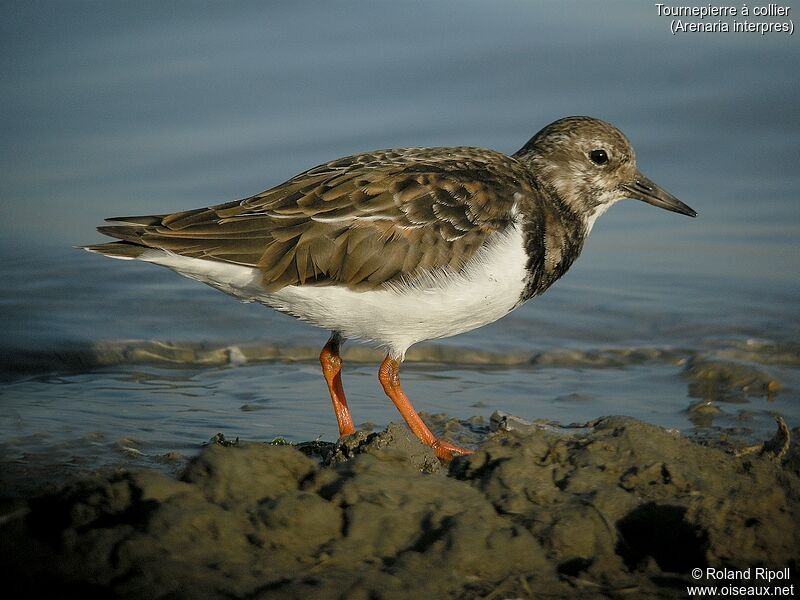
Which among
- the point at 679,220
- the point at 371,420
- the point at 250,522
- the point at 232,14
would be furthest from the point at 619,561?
the point at 232,14

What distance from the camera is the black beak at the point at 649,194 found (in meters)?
5.79

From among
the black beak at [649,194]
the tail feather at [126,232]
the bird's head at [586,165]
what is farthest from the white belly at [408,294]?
the black beak at [649,194]

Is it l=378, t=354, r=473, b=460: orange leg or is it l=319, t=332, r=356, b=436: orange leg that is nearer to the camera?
l=378, t=354, r=473, b=460: orange leg

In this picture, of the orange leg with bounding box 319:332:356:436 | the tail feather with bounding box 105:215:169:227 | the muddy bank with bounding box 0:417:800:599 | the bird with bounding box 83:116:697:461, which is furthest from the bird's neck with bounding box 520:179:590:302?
the tail feather with bounding box 105:215:169:227

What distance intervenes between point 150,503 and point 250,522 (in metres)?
0.32

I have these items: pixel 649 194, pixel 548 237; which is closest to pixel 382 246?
pixel 548 237

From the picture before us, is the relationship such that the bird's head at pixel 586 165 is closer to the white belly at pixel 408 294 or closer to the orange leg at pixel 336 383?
the white belly at pixel 408 294

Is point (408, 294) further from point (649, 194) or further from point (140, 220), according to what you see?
point (649, 194)

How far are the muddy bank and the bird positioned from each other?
145 cm

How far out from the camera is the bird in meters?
4.92

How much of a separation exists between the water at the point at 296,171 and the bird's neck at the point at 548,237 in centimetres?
94

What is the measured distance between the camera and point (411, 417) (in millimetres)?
5211

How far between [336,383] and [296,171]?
4.20 metres

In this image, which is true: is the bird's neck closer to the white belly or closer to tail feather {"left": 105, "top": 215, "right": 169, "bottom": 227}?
the white belly
